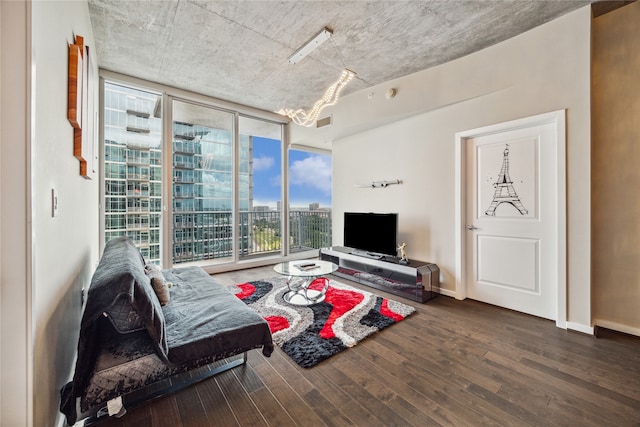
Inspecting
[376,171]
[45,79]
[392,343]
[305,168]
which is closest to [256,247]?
[305,168]

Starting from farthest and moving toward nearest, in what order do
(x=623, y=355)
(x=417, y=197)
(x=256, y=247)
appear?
(x=256, y=247), (x=417, y=197), (x=623, y=355)

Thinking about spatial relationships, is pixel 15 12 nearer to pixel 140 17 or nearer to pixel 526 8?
pixel 140 17

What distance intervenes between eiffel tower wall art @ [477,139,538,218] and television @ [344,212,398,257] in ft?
3.49

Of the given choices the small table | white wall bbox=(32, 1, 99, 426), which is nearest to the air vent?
the small table

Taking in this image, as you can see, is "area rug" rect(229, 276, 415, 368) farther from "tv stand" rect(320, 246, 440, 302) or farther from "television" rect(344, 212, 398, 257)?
"television" rect(344, 212, 398, 257)

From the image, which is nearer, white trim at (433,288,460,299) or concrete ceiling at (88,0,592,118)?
concrete ceiling at (88,0,592,118)

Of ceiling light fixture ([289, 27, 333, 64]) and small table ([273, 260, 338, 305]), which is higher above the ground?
ceiling light fixture ([289, 27, 333, 64])

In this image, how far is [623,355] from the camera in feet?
6.47

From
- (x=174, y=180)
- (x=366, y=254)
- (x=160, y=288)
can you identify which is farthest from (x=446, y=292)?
(x=174, y=180)

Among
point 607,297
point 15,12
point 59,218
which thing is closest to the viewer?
point 15,12

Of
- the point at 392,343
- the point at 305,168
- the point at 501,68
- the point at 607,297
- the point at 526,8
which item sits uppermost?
the point at 526,8

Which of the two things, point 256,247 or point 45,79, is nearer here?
→ point 45,79

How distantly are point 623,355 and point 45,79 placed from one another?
392cm

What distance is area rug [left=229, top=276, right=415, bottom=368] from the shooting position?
2.11 m
